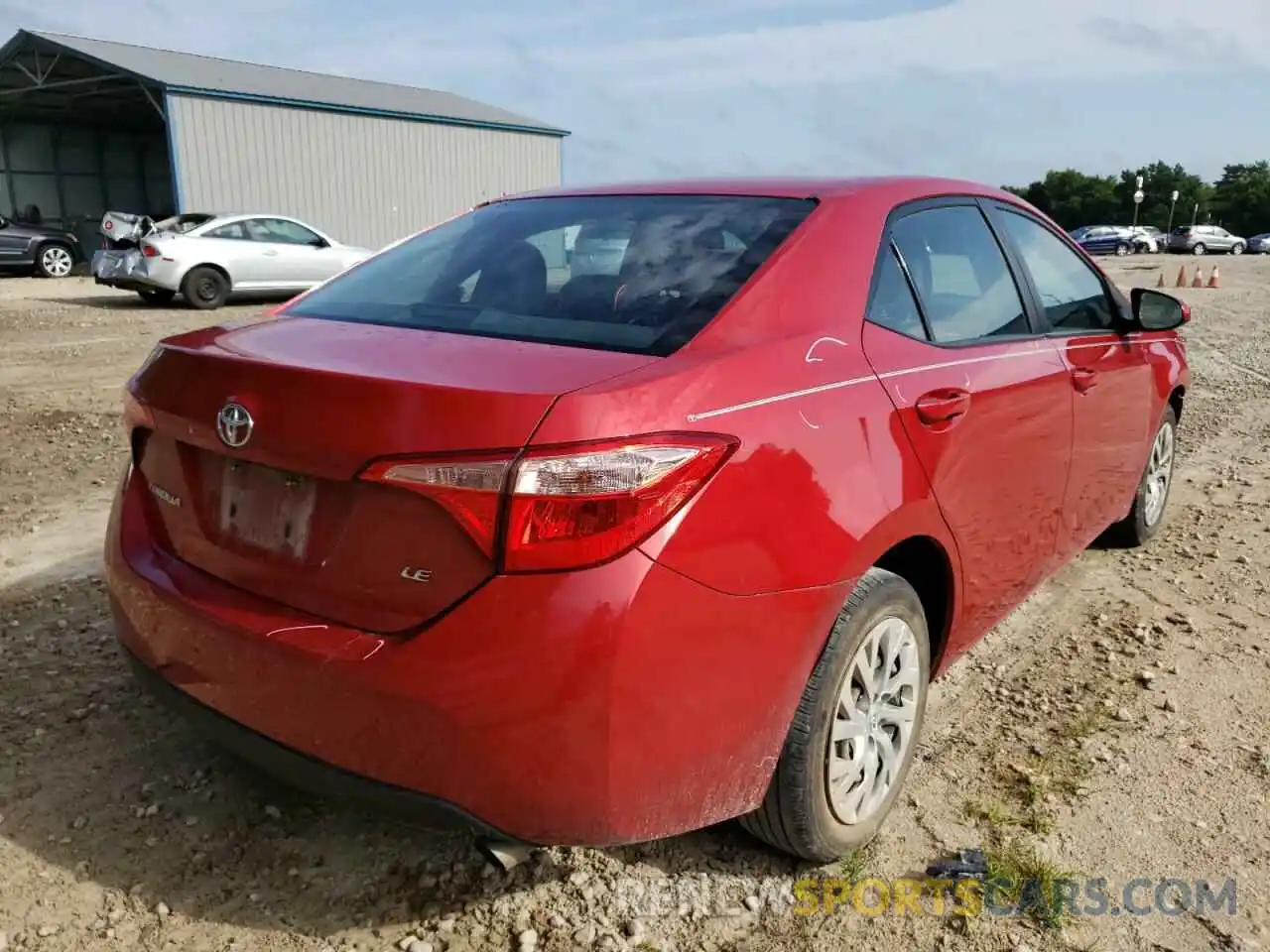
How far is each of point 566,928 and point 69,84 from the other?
90.1ft

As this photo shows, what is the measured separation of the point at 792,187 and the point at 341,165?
77.2 feet

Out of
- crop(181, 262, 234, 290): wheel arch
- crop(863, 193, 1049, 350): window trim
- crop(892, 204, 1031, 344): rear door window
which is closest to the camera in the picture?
crop(863, 193, 1049, 350): window trim

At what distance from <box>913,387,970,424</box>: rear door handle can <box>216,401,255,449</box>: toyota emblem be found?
59.3 inches

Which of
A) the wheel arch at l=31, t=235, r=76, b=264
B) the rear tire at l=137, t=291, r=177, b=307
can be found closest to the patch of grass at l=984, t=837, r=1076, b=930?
the rear tire at l=137, t=291, r=177, b=307

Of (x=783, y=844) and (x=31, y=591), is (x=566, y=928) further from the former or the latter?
(x=31, y=591)

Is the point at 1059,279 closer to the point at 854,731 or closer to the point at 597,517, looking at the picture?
the point at 854,731

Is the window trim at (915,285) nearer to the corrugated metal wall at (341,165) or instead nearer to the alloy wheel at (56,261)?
the corrugated metal wall at (341,165)

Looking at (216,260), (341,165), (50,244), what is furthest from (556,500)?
(341,165)

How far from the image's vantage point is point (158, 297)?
1516 centimetres

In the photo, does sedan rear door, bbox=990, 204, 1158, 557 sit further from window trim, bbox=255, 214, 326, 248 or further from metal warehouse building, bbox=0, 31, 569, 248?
metal warehouse building, bbox=0, 31, 569, 248

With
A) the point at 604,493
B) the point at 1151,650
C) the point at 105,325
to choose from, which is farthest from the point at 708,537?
the point at 105,325

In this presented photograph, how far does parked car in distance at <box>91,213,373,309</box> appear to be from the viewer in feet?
46.6

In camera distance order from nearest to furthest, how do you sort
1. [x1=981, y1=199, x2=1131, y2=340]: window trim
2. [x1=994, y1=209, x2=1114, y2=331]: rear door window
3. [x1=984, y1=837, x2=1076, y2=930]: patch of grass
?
1. [x1=984, y1=837, x2=1076, y2=930]: patch of grass
2. [x1=981, y1=199, x2=1131, y2=340]: window trim
3. [x1=994, y1=209, x2=1114, y2=331]: rear door window

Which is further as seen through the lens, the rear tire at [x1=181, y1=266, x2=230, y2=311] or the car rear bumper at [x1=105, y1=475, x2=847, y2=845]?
the rear tire at [x1=181, y1=266, x2=230, y2=311]
